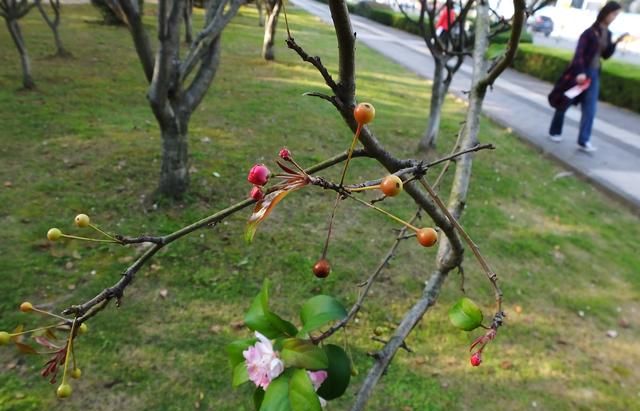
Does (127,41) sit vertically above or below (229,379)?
above

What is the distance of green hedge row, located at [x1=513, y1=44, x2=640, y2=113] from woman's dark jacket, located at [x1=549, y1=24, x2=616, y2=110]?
14.9 ft

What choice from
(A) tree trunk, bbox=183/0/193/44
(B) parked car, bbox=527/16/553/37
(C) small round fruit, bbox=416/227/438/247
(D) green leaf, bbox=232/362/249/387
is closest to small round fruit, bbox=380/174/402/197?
(C) small round fruit, bbox=416/227/438/247

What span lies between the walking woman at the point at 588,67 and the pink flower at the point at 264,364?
7.52 meters

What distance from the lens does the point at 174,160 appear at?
4.33 meters

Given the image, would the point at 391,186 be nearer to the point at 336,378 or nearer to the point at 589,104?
the point at 336,378

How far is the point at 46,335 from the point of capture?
0.90 meters

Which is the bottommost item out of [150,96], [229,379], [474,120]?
[229,379]

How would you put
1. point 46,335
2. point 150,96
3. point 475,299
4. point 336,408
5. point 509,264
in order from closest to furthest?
point 46,335, point 336,408, point 475,299, point 150,96, point 509,264

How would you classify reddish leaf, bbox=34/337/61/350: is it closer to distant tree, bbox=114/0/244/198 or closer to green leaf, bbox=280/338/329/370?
green leaf, bbox=280/338/329/370

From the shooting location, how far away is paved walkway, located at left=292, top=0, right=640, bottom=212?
668cm

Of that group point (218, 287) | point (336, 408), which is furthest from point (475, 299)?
point (218, 287)

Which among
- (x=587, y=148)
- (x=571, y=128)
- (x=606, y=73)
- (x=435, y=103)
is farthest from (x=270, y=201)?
(x=606, y=73)

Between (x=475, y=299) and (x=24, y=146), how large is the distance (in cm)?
485

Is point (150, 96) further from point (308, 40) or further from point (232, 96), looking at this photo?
point (308, 40)
